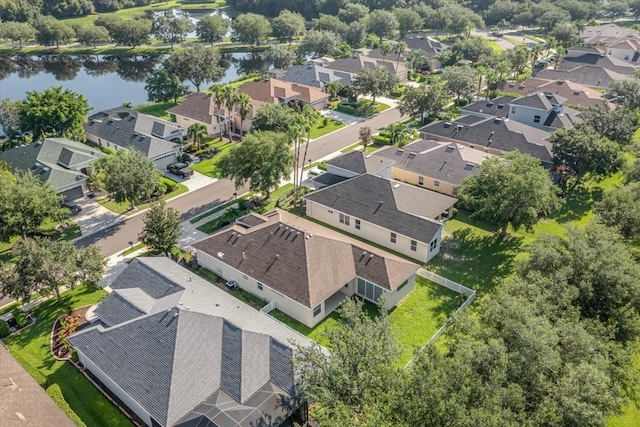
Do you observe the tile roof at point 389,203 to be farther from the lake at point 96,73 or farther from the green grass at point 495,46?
the green grass at point 495,46

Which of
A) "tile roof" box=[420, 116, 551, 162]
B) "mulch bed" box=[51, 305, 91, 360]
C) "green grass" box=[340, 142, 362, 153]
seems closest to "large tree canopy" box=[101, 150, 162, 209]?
"mulch bed" box=[51, 305, 91, 360]

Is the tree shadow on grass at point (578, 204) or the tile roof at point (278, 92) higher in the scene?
the tile roof at point (278, 92)

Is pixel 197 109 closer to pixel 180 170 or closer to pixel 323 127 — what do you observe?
pixel 180 170

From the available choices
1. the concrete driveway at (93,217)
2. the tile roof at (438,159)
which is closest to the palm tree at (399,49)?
the tile roof at (438,159)

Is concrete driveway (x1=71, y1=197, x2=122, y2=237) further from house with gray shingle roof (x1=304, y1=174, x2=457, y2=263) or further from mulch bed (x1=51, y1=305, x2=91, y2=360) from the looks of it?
house with gray shingle roof (x1=304, y1=174, x2=457, y2=263)

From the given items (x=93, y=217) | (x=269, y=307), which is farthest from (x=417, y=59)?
(x=269, y=307)

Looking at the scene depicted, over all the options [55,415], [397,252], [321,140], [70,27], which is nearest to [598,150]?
[397,252]
